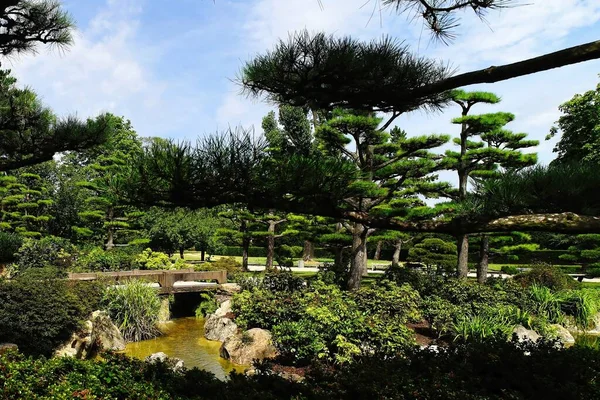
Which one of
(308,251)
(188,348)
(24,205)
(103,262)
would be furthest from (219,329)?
(308,251)

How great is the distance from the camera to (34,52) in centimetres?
531

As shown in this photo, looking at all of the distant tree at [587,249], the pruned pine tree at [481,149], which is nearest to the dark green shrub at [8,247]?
the pruned pine tree at [481,149]

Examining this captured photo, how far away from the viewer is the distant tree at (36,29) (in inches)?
194

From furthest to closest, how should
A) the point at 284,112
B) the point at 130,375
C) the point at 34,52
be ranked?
the point at 284,112 → the point at 34,52 → the point at 130,375

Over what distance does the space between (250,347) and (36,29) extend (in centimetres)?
493

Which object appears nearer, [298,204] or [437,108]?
[298,204]

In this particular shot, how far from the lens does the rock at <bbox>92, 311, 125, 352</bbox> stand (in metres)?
6.83

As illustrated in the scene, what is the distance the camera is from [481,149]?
38.8 feet

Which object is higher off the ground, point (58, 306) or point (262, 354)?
point (58, 306)

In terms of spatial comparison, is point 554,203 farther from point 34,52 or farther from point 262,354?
point 34,52

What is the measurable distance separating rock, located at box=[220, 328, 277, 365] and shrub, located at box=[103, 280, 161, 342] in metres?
2.01

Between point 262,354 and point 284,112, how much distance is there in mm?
16457

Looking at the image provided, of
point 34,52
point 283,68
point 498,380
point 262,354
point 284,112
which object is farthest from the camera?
point 284,112

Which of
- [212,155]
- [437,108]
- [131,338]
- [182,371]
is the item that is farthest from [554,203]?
Result: [131,338]
